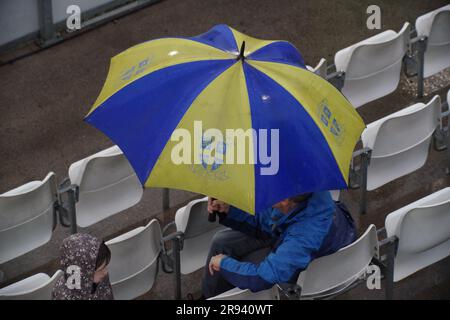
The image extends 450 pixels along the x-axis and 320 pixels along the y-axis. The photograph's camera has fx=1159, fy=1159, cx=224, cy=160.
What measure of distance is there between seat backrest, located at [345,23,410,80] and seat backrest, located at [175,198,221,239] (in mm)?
1753

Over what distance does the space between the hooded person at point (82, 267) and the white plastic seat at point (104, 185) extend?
1.08 m

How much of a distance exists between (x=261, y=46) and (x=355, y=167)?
4.35 ft

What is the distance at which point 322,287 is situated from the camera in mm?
6512

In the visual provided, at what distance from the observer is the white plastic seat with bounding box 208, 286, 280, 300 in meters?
6.04

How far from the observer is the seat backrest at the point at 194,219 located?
669 cm

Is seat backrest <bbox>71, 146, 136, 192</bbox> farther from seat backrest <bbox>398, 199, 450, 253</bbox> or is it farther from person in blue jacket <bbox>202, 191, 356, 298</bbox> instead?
seat backrest <bbox>398, 199, 450, 253</bbox>

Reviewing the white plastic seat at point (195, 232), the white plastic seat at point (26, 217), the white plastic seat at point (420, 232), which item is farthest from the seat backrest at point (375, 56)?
the white plastic seat at point (26, 217)

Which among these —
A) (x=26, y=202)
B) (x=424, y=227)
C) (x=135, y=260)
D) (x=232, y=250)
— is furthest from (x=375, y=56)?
(x=26, y=202)

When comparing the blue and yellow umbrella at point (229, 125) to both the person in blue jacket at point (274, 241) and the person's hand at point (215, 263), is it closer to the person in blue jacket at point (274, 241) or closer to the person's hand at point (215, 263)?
the person in blue jacket at point (274, 241)

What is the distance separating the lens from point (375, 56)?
797 centimetres

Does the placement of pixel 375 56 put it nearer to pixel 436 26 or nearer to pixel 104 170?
pixel 436 26

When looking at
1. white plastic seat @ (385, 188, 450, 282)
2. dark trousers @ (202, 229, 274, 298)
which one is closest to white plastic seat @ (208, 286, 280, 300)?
dark trousers @ (202, 229, 274, 298)
